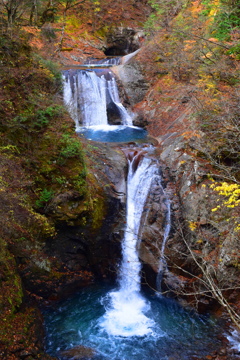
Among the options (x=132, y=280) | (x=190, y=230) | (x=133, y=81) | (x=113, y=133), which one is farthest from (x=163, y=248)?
(x=133, y=81)

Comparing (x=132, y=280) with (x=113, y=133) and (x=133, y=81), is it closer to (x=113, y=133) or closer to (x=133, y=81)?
(x=113, y=133)

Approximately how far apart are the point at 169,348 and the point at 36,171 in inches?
247

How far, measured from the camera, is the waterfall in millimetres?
16125

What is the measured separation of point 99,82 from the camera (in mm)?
17297

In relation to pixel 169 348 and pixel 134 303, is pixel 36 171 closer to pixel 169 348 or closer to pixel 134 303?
pixel 134 303

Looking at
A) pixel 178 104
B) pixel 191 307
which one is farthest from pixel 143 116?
pixel 191 307

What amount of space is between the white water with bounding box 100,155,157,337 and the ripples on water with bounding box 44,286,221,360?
17 cm

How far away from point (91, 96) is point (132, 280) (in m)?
12.4

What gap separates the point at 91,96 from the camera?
1656cm

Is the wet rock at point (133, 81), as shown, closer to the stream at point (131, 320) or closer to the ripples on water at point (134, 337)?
the stream at point (131, 320)

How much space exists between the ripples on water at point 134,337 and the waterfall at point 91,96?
11.0 metres

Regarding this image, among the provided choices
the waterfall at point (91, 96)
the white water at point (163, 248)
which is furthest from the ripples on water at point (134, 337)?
the waterfall at point (91, 96)

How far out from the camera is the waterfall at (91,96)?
16.1m

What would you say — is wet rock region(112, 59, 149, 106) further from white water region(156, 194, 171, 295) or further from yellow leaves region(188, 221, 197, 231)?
yellow leaves region(188, 221, 197, 231)
